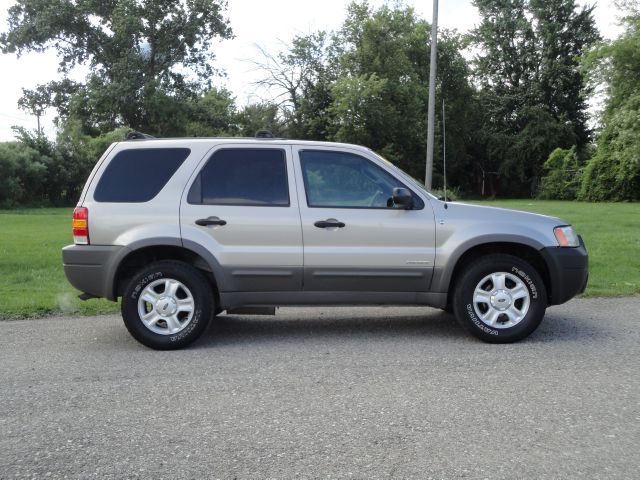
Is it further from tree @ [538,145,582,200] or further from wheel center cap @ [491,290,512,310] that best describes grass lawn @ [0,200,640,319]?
tree @ [538,145,582,200]

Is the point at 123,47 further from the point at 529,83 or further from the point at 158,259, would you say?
the point at 158,259

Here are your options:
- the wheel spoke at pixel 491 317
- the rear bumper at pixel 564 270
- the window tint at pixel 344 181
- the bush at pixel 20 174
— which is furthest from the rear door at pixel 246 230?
the bush at pixel 20 174

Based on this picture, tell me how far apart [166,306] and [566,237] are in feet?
12.4

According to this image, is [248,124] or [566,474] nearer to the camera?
[566,474]

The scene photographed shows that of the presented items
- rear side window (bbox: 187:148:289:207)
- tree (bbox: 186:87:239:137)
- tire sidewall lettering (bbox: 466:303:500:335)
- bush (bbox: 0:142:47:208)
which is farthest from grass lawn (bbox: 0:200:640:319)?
tree (bbox: 186:87:239:137)

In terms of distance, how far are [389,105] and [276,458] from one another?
48.7m

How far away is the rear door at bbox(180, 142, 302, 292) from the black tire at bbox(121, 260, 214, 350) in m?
0.28

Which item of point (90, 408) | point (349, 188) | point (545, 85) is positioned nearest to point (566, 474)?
point (90, 408)

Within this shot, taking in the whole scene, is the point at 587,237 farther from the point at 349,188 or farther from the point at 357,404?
the point at 357,404

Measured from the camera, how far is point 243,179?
6.30 m

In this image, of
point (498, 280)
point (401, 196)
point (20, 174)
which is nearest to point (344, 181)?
point (401, 196)

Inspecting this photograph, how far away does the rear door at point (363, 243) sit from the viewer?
20.2 ft

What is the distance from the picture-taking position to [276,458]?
3576 mm

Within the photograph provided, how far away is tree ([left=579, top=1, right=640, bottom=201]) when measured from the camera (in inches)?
1515
